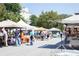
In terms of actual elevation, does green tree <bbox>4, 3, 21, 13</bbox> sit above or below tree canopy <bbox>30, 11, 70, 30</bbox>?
above

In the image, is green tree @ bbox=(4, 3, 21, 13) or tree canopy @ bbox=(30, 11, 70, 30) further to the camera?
tree canopy @ bbox=(30, 11, 70, 30)

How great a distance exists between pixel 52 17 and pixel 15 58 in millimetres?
61774

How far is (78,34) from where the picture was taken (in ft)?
62.8

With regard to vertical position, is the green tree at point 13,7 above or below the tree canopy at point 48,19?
above

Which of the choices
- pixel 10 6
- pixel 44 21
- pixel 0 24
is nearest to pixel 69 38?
pixel 0 24

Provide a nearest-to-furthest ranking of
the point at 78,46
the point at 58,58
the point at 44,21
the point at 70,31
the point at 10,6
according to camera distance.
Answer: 1. the point at 58,58
2. the point at 78,46
3. the point at 70,31
4. the point at 10,6
5. the point at 44,21

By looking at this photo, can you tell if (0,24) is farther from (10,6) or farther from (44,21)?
(44,21)

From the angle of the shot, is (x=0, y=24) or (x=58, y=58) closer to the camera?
(x=58, y=58)

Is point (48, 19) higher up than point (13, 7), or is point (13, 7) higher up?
point (13, 7)

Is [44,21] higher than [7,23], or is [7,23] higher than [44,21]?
[7,23]

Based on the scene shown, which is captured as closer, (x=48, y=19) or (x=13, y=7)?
(x=13, y=7)

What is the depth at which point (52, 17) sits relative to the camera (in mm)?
74562

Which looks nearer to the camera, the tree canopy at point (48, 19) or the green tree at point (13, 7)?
the green tree at point (13, 7)

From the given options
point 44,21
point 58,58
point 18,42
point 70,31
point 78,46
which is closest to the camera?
point 58,58
